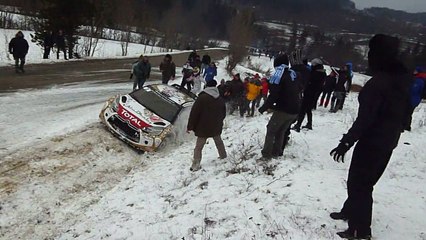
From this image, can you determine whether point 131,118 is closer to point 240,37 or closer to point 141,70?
point 141,70

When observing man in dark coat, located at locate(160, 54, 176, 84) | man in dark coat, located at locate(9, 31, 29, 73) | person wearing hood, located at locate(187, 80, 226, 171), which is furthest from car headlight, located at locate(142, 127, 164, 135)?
man in dark coat, located at locate(9, 31, 29, 73)

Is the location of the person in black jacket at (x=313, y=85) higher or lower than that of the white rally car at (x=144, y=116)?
higher

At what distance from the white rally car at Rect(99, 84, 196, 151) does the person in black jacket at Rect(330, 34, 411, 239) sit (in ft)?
20.0

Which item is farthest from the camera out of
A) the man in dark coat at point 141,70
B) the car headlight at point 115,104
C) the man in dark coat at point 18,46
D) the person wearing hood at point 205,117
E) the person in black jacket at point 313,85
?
the man in dark coat at point 18,46

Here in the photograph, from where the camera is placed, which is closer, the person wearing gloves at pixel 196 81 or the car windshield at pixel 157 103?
the car windshield at pixel 157 103

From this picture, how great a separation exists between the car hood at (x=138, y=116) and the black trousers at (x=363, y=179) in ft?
20.5

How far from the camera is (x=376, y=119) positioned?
398 cm

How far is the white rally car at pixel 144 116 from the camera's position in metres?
9.62

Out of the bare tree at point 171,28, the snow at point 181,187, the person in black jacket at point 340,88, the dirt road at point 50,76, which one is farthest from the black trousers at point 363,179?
the bare tree at point 171,28

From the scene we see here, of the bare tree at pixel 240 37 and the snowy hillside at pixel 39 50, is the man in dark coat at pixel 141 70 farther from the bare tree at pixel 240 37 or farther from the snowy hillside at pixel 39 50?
the bare tree at pixel 240 37

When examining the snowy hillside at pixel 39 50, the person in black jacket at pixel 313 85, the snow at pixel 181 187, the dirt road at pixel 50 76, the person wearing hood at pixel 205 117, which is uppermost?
the person in black jacket at pixel 313 85

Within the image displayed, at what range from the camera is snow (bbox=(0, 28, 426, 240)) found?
5227 mm

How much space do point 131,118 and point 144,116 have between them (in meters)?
0.33

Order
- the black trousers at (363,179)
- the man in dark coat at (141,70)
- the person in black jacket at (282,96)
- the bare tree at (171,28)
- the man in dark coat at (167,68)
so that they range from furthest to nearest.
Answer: the bare tree at (171,28), the man in dark coat at (167,68), the man in dark coat at (141,70), the person in black jacket at (282,96), the black trousers at (363,179)
